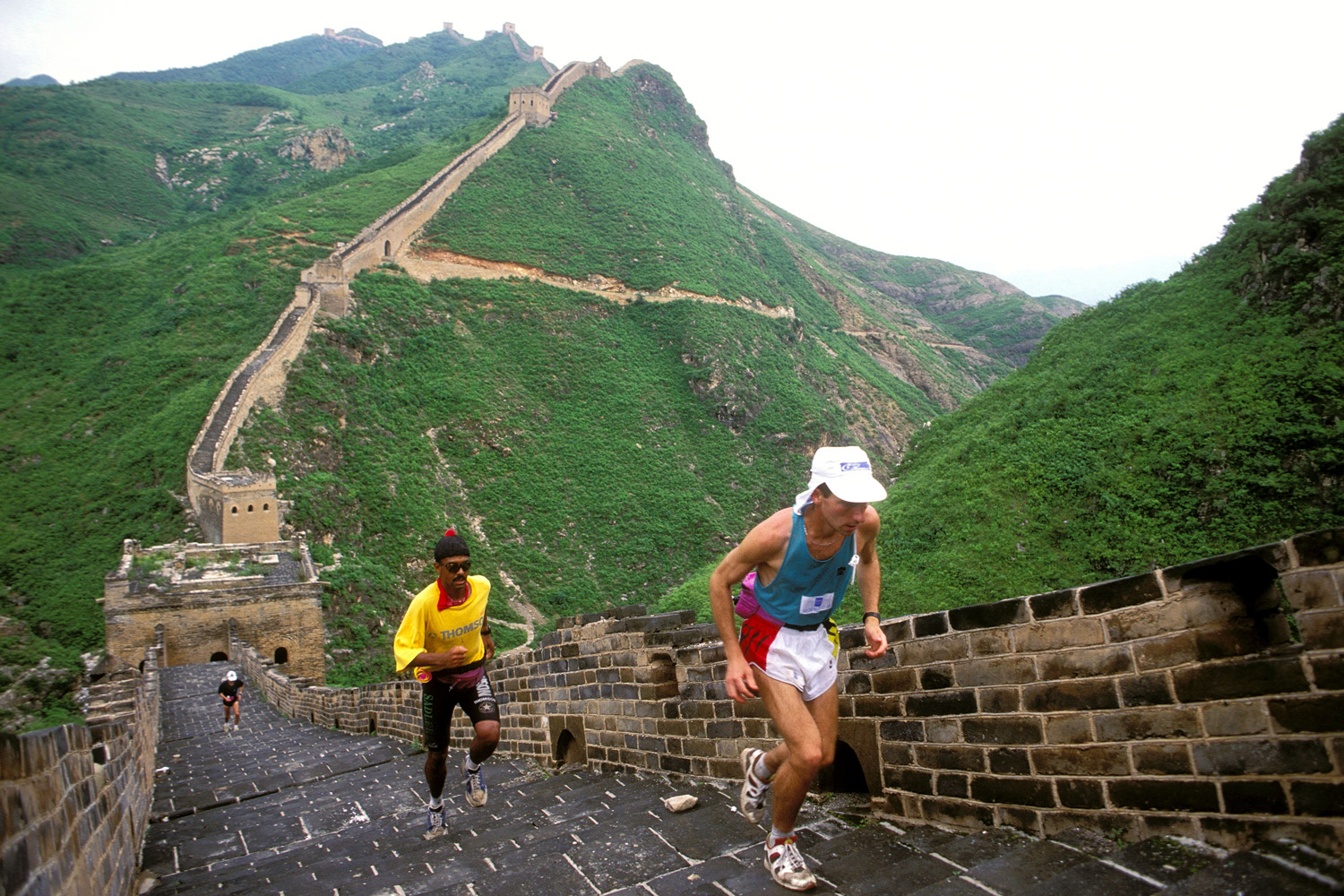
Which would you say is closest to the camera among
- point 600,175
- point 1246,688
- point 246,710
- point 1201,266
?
point 1246,688

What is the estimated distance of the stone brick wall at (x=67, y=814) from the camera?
221cm

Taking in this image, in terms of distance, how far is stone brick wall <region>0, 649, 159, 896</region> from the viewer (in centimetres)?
221

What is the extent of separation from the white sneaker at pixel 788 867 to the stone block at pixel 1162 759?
1.39m

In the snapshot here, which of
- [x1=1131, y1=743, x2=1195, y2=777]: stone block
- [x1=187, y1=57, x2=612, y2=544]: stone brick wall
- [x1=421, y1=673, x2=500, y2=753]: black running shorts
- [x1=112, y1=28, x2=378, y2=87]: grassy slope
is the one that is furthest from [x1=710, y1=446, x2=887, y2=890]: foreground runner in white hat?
[x1=112, y1=28, x2=378, y2=87]: grassy slope

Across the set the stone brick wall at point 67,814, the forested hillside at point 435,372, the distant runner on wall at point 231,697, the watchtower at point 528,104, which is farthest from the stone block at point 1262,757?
the watchtower at point 528,104

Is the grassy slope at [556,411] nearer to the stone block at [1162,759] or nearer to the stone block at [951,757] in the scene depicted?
the stone block at [951,757]

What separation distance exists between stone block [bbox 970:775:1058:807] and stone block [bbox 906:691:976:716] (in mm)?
312

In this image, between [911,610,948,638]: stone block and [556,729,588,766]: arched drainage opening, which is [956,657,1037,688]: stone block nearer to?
[911,610,948,638]: stone block

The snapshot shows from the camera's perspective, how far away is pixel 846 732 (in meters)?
4.57

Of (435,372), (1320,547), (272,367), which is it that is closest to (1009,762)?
(1320,547)

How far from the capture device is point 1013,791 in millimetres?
3689

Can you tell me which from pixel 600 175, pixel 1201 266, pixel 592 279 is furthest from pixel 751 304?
pixel 1201 266

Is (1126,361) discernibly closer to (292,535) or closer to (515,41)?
(292,535)

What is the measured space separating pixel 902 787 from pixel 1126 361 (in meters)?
11.6
